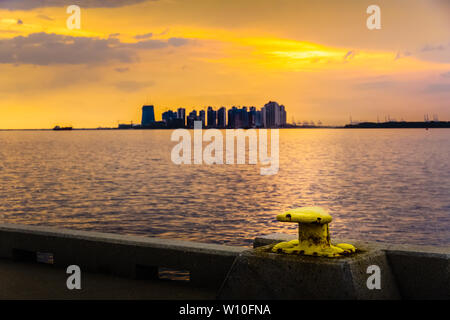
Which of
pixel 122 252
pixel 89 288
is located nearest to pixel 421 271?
pixel 122 252

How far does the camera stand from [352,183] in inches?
1871

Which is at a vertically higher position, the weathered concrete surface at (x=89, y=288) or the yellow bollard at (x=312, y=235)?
the yellow bollard at (x=312, y=235)

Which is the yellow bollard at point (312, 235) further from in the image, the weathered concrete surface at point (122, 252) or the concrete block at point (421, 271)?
the weathered concrete surface at point (122, 252)

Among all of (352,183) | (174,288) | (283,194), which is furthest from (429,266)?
(352,183)

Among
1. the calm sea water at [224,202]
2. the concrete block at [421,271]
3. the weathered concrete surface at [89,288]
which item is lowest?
the calm sea water at [224,202]

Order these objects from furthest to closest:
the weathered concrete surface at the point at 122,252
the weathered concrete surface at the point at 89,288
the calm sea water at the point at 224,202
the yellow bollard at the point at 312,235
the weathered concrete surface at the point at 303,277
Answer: the calm sea water at the point at 224,202 → the weathered concrete surface at the point at 122,252 → the weathered concrete surface at the point at 89,288 → the yellow bollard at the point at 312,235 → the weathered concrete surface at the point at 303,277

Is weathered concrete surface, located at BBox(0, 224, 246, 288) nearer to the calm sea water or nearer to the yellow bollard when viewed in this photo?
the yellow bollard

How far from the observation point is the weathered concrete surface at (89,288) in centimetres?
593

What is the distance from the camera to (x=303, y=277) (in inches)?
203

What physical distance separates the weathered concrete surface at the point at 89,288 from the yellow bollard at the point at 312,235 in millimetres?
1186

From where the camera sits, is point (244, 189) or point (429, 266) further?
point (244, 189)

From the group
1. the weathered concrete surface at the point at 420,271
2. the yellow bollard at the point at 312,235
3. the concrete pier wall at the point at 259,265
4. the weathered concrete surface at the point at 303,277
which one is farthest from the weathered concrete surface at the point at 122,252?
the weathered concrete surface at the point at 420,271
